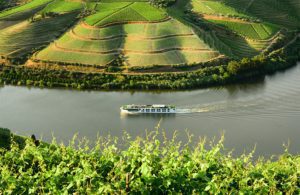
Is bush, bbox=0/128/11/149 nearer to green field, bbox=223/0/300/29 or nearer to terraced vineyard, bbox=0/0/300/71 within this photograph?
terraced vineyard, bbox=0/0/300/71

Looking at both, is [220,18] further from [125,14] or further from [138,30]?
[125,14]

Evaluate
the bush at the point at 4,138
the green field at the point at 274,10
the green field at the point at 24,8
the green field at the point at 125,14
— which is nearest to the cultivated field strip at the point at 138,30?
the green field at the point at 125,14

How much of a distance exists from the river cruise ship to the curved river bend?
2.14 ft

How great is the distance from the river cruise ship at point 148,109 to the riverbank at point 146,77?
4593 mm

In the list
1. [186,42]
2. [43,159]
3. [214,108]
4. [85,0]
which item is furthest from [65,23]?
[43,159]

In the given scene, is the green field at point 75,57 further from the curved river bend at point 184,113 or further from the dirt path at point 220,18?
the dirt path at point 220,18

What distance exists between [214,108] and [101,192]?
24973 mm

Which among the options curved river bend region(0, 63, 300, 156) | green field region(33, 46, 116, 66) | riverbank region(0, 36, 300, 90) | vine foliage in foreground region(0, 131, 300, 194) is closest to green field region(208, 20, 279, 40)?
riverbank region(0, 36, 300, 90)

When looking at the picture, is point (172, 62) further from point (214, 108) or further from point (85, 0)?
point (85, 0)

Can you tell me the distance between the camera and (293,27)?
52.0m

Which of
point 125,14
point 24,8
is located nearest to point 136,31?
point 125,14

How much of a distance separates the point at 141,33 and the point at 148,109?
14207mm

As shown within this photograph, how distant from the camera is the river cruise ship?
34.4 meters

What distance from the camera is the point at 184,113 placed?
34.2 metres
